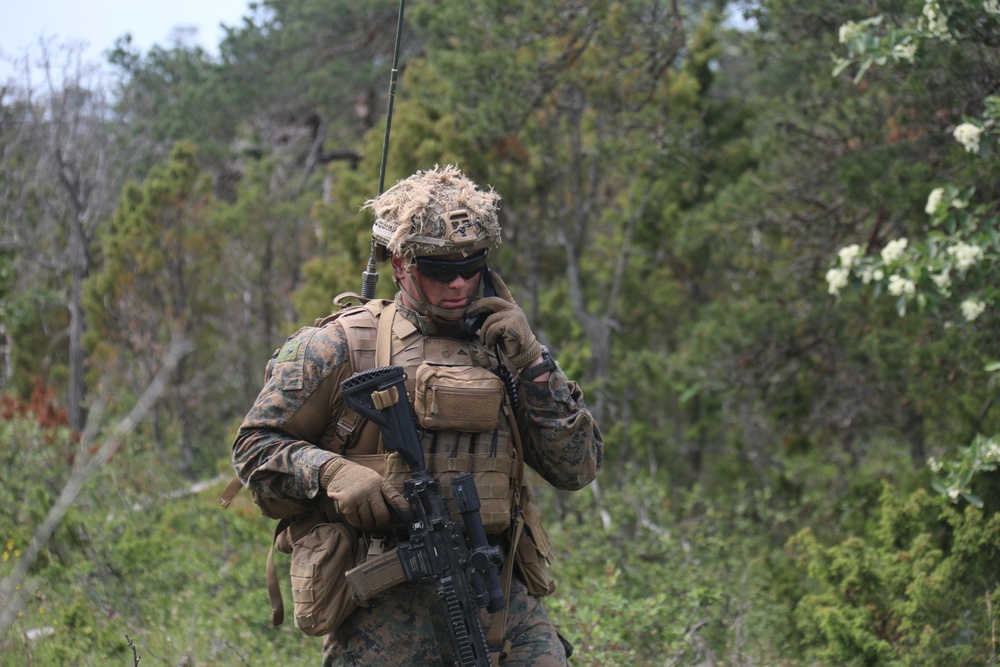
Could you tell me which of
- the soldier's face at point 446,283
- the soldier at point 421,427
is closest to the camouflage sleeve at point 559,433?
the soldier at point 421,427

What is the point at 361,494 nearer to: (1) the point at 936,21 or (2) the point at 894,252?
(2) the point at 894,252

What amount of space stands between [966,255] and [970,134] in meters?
0.59

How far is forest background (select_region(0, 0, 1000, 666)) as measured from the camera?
535 cm

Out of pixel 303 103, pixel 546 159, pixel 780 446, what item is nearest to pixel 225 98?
pixel 303 103

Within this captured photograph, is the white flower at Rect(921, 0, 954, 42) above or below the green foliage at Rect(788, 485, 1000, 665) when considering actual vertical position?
above

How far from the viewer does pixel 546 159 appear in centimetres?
1064

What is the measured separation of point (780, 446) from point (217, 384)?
6.77 m

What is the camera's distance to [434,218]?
10.4 feet

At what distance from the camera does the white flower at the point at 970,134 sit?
17.2 feet

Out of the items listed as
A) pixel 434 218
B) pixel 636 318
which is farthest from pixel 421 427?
pixel 636 318

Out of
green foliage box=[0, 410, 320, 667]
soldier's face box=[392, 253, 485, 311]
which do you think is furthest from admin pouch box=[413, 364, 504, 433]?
green foliage box=[0, 410, 320, 667]

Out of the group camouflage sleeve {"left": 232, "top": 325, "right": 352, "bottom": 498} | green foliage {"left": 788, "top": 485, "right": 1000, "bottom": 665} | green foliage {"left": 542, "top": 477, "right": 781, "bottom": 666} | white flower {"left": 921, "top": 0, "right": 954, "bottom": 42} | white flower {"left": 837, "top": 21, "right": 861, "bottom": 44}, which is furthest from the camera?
white flower {"left": 837, "top": 21, "right": 861, "bottom": 44}

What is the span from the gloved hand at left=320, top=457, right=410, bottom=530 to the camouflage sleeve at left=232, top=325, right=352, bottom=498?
0.05m

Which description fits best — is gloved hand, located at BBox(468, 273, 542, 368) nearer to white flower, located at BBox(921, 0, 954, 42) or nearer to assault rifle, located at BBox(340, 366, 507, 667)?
assault rifle, located at BBox(340, 366, 507, 667)
